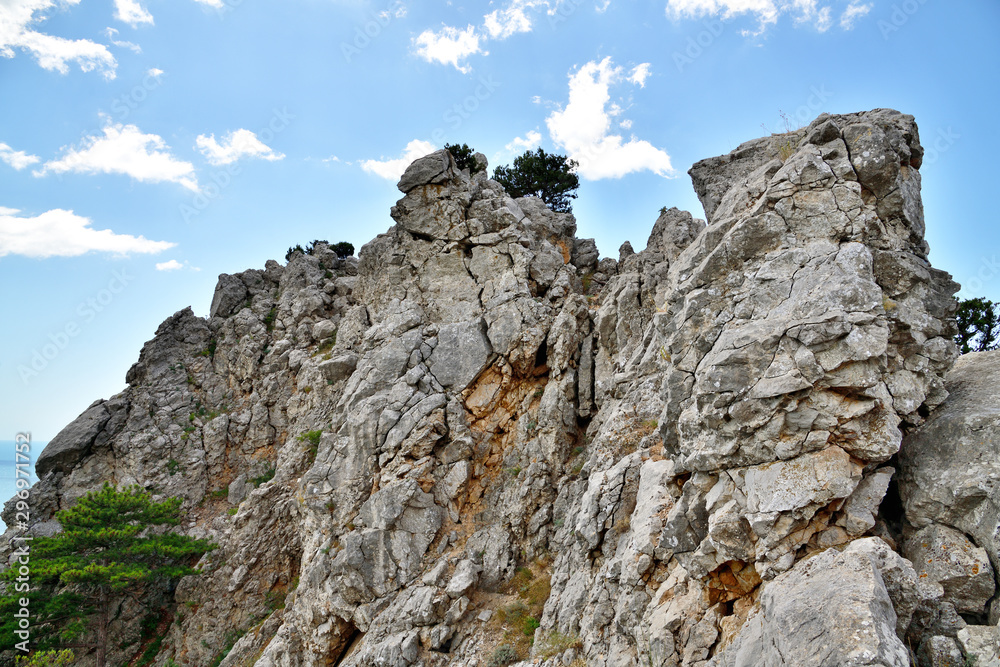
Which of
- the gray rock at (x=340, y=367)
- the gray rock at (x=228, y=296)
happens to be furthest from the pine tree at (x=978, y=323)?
the gray rock at (x=228, y=296)

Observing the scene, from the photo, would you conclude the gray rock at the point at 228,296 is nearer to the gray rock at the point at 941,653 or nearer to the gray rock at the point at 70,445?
the gray rock at the point at 70,445

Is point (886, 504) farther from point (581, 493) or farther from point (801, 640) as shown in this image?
point (581, 493)

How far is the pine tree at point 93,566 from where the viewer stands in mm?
21250

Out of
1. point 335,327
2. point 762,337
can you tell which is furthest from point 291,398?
point 762,337

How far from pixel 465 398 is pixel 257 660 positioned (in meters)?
14.0

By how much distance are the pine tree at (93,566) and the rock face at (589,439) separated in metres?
1.84

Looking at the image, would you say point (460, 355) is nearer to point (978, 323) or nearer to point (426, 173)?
point (426, 173)

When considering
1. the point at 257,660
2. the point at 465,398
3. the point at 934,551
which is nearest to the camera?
the point at 934,551

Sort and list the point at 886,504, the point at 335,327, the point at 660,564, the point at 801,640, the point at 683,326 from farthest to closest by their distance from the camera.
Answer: the point at 335,327, the point at 683,326, the point at 660,564, the point at 886,504, the point at 801,640

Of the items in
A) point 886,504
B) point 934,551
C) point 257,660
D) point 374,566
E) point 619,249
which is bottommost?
point 257,660

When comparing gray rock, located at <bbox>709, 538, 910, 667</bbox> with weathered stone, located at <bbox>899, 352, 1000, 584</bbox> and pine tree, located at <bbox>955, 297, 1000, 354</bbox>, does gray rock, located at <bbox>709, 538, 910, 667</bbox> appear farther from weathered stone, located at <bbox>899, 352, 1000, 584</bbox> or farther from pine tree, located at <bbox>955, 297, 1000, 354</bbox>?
pine tree, located at <bbox>955, 297, 1000, 354</bbox>

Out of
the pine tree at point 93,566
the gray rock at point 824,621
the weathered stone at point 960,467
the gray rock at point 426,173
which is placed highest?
the gray rock at point 426,173

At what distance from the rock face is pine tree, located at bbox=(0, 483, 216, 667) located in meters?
1.84

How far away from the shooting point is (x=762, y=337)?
1056cm
